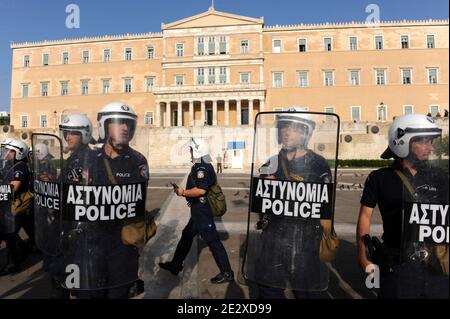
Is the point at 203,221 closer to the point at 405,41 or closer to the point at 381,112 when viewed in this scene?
the point at 381,112

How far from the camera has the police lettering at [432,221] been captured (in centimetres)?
187

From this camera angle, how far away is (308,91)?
142 ft

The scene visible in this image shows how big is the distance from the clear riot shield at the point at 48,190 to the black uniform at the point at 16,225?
5.86ft

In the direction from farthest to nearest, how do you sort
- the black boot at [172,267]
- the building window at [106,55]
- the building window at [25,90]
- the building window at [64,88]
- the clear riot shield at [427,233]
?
the building window at [25,90], the building window at [64,88], the building window at [106,55], the black boot at [172,267], the clear riot shield at [427,233]

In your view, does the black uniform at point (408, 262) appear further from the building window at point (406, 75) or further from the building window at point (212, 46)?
the building window at point (406, 75)

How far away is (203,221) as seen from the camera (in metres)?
3.97

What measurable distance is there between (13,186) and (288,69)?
42717 mm

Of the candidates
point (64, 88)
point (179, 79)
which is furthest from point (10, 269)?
point (64, 88)

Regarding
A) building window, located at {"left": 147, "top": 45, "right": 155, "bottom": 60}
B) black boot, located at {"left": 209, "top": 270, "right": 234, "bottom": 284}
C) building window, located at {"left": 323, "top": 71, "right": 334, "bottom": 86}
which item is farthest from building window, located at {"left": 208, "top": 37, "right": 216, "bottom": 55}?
black boot, located at {"left": 209, "top": 270, "right": 234, "bottom": 284}

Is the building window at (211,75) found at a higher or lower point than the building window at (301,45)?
lower

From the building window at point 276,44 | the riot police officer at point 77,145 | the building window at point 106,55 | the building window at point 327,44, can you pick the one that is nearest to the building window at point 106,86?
the building window at point 106,55

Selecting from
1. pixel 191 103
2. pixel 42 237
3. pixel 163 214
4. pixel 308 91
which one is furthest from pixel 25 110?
pixel 42 237

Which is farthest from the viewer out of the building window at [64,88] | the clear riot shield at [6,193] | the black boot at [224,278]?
the building window at [64,88]
